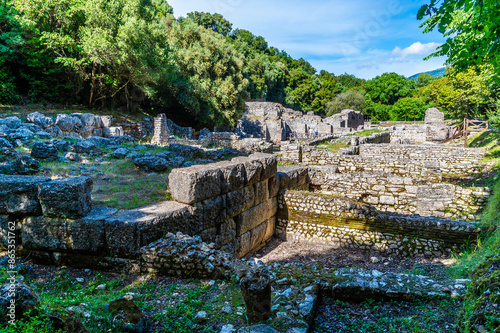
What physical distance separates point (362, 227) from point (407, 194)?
231cm

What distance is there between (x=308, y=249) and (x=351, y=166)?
543 cm

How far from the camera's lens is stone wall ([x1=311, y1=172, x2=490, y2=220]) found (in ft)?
24.2

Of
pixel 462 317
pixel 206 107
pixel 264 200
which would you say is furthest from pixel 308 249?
pixel 206 107

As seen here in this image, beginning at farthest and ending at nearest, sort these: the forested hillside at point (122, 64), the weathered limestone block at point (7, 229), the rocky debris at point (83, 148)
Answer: the forested hillside at point (122, 64)
the rocky debris at point (83, 148)
the weathered limestone block at point (7, 229)

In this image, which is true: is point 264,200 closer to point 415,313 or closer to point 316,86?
point 415,313

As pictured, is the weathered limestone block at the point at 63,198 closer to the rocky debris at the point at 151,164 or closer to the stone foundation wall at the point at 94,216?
the stone foundation wall at the point at 94,216

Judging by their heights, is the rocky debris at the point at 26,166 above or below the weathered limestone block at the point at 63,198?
above

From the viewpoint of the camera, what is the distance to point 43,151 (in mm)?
8500

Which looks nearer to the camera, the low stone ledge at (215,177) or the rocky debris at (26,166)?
the low stone ledge at (215,177)

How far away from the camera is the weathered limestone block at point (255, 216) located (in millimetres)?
6758

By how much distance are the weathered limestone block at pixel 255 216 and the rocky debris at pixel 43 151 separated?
591cm

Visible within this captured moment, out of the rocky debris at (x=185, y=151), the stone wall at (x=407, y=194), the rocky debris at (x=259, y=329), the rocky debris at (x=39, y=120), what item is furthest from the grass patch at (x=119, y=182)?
Answer: the rocky debris at (x=39, y=120)

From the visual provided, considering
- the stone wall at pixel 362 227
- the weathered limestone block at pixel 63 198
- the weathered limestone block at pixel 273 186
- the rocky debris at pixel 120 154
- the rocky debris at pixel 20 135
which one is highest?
the rocky debris at pixel 20 135

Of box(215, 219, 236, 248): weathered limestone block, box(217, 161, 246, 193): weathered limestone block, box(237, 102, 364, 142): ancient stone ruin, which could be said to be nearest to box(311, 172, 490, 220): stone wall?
box(217, 161, 246, 193): weathered limestone block
